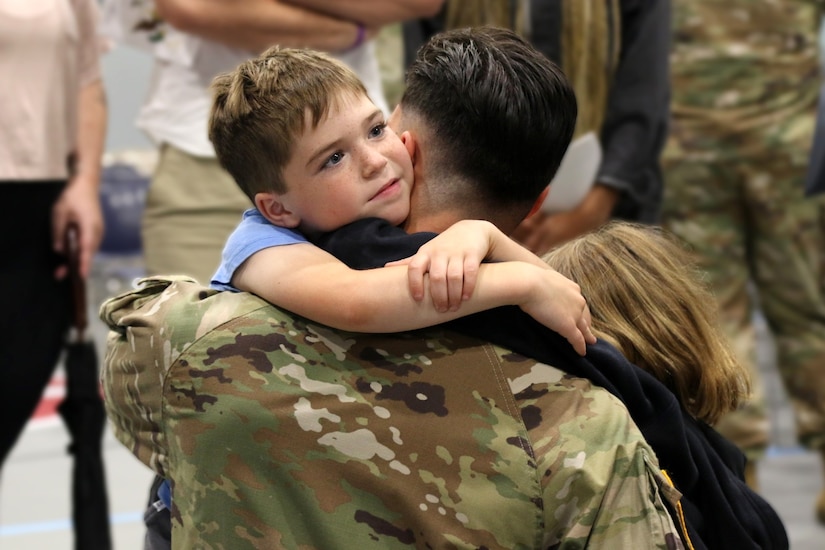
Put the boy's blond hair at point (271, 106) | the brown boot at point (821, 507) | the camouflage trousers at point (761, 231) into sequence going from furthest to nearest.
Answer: the brown boot at point (821, 507) → the camouflage trousers at point (761, 231) → the boy's blond hair at point (271, 106)

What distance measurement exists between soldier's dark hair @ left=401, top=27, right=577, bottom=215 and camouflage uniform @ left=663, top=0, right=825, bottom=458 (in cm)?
201

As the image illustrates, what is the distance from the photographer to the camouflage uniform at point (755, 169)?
10.5ft

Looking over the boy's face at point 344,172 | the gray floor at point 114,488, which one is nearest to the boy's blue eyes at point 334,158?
the boy's face at point 344,172

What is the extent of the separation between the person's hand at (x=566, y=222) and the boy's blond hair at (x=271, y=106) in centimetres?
136

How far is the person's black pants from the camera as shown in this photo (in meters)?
2.34

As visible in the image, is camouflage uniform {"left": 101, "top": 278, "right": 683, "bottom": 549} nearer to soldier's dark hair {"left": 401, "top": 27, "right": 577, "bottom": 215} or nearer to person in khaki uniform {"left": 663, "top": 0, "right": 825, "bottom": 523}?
soldier's dark hair {"left": 401, "top": 27, "right": 577, "bottom": 215}

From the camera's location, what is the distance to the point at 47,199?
2396 millimetres

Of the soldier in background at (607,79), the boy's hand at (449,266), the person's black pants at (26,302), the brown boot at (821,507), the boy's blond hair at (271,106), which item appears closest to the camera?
the boy's hand at (449,266)

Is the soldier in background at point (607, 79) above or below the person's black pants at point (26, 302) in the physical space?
above

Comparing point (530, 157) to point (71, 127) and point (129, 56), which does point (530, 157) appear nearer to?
point (71, 127)

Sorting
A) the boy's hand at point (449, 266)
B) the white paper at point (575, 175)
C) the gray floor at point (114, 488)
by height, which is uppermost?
the boy's hand at point (449, 266)

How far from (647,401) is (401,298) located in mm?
282

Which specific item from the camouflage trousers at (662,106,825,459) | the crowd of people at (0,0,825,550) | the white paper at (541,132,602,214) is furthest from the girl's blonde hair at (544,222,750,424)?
the camouflage trousers at (662,106,825,459)

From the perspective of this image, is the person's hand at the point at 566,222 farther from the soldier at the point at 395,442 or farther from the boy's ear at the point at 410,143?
the soldier at the point at 395,442
